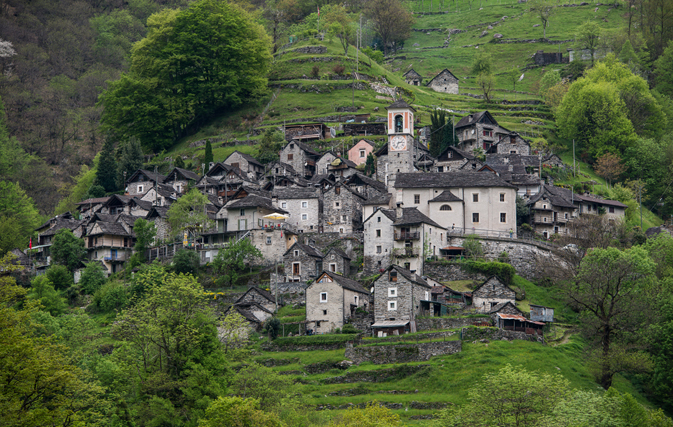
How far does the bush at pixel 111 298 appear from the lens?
265 feet

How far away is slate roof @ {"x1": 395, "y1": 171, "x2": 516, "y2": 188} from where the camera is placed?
3442 inches

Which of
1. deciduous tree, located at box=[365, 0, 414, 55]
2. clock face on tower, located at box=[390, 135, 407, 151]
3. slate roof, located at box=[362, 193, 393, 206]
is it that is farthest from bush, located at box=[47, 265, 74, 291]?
deciduous tree, located at box=[365, 0, 414, 55]

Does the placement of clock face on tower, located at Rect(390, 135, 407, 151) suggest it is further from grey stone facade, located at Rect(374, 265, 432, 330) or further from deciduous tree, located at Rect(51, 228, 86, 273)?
deciduous tree, located at Rect(51, 228, 86, 273)

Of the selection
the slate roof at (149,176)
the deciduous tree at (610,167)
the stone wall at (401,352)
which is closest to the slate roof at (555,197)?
the deciduous tree at (610,167)

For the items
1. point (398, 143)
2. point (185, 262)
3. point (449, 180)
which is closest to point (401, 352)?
point (185, 262)

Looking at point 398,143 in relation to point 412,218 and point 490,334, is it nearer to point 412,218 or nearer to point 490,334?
point 412,218

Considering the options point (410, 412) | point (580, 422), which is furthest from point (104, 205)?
point (580, 422)

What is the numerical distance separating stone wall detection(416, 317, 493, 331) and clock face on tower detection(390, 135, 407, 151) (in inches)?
1147

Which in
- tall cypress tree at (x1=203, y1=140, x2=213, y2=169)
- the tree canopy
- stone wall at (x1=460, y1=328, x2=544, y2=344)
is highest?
the tree canopy

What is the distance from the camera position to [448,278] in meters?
79.2

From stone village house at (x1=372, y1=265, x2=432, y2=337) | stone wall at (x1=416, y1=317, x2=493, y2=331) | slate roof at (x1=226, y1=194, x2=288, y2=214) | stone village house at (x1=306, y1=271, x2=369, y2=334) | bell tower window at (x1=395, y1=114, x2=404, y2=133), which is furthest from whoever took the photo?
bell tower window at (x1=395, y1=114, x2=404, y2=133)

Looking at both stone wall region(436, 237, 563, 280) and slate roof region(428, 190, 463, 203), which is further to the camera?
slate roof region(428, 190, 463, 203)

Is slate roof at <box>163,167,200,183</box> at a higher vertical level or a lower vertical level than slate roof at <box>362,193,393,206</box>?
higher

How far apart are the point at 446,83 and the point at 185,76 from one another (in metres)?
50.7
